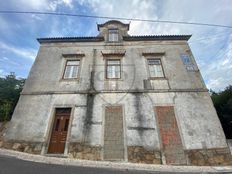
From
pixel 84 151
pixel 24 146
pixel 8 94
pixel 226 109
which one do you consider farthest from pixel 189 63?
pixel 8 94

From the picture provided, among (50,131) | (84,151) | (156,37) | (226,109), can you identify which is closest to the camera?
(84,151)

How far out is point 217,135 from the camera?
777 centimetres

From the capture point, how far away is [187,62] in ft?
33.8

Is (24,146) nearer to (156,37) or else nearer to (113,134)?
(113,134)

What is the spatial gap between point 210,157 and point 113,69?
7455mm

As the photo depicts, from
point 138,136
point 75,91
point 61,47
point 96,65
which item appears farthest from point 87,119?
point 61,47

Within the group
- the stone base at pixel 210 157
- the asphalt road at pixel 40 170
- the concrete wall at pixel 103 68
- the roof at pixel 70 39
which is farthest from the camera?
the roof at pixel 70 39

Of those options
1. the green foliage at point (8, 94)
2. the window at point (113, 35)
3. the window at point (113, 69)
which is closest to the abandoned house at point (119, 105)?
the window at point (113, 69)

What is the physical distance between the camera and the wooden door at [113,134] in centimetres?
739

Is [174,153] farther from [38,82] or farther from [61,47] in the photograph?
[61,47]

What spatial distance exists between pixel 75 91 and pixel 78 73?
4.78 ft

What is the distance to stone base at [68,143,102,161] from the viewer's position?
23.9ft

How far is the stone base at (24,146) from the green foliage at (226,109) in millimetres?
11555

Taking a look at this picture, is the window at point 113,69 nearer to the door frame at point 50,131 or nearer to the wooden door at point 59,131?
the door frame at point 50,131
